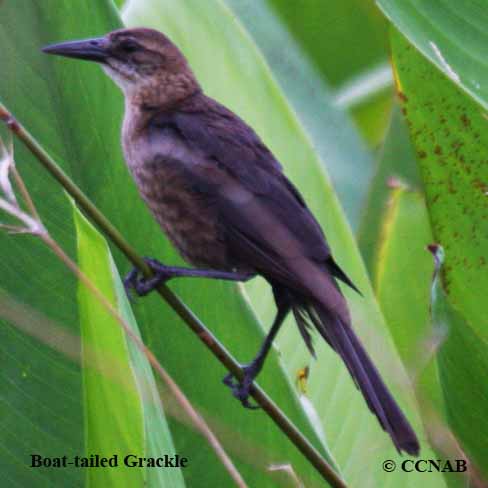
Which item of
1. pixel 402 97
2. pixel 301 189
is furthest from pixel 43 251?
pixel 301 189

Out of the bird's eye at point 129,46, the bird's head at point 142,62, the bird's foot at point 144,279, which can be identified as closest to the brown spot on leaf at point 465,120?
the bird's foot at point 144,279

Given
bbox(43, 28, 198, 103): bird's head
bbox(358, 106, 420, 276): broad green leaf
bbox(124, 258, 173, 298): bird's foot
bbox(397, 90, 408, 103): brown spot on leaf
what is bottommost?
bbox(358, 106, 420, 276): broad green leaf

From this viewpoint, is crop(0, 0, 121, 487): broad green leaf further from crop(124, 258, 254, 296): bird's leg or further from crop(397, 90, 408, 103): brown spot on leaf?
crop(397, 90, 408, 103): brown spot on leaf

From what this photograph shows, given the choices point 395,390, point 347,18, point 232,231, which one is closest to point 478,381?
point 395,390

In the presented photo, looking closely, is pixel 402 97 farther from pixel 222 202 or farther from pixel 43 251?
pixel 43 251

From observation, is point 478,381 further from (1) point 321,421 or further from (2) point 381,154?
(2) point 381,154

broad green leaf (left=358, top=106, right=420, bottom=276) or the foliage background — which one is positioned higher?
the foliage background

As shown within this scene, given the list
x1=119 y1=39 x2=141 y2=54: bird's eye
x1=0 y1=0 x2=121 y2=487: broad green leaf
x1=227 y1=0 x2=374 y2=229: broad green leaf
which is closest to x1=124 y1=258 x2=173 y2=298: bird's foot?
x1=0 y1=0 x2=121 y2=487: broad green leaf
